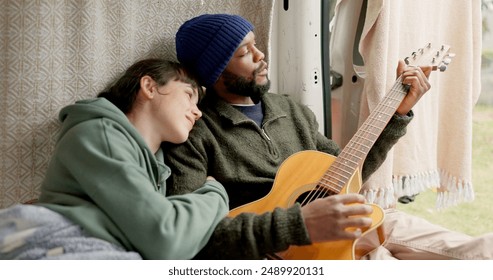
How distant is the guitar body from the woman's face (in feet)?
0.77

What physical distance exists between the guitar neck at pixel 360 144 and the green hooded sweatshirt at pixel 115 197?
11.7 inches

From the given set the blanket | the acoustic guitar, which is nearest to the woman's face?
the acoustic guitar

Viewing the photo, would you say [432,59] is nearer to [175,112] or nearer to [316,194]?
[316,194]

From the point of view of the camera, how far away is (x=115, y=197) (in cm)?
87

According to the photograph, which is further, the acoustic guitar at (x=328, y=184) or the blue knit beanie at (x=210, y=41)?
the blue knit beanie at (x=210, y=41)

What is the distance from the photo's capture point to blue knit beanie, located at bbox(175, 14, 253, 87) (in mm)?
1211

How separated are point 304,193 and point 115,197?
1.54 feet

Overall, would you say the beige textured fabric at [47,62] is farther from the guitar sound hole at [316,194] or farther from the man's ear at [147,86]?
the guitar sound hole at [316,194]

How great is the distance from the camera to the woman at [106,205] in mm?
846

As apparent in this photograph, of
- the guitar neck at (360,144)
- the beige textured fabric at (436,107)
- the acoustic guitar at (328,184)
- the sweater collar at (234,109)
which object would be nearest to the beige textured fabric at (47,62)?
the sweater collar at (234,109)

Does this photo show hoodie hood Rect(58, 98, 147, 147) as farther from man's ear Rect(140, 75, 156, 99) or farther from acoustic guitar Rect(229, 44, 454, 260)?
acoustic guitar Rect(229, 44, 454, 260)

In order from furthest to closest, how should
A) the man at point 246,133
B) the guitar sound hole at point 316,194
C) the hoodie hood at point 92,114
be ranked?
the man at point 246,133
the guitar sound hole at point 316,194
the hoodie hood at point 92,114

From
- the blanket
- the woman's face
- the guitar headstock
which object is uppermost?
the guitar headstock

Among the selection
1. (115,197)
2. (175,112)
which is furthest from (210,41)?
(115,197)
